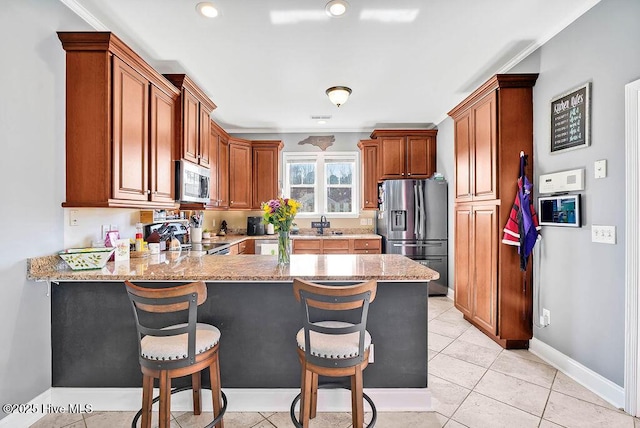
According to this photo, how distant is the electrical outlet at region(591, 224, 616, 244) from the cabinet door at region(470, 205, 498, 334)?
2.63 ft

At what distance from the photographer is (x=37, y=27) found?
6.43 ft

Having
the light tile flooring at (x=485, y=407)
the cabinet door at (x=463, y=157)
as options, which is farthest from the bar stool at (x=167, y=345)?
the cabinet door at (x=463, y=157)

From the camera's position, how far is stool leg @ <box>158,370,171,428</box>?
156 cm

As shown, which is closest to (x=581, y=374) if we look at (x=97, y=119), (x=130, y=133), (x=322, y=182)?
(x=130, y=133)

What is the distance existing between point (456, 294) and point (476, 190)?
4.47 ft

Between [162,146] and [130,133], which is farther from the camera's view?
[162,146]

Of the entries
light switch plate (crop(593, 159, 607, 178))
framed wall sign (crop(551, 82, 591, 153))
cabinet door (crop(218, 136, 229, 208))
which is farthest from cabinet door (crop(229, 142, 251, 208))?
light switch plate (crop(593, 159, 607, 178))

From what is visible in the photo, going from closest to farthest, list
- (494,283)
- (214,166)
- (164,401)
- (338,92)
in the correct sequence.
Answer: (164,401) < (494,283) < (338,92) < (214,166)

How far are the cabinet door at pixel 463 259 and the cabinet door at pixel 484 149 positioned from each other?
38 cm

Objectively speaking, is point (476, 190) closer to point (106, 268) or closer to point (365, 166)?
point (365, 166)

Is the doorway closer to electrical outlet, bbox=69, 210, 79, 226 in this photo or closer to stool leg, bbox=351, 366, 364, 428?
stool leg, bbox=351, 366, 364, 428

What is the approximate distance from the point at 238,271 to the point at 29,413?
4.82 ft

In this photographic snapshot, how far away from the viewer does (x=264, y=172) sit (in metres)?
5.30

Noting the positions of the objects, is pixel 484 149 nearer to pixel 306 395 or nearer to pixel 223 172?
pixel 306 395
